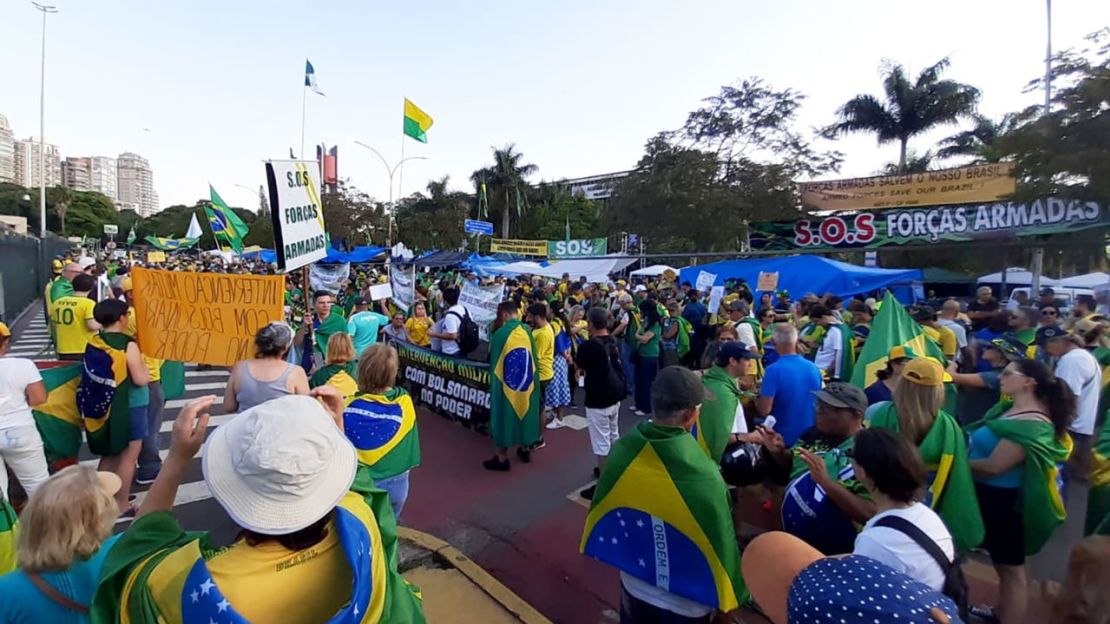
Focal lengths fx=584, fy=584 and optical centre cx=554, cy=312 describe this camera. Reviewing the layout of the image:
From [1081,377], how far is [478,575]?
555cm

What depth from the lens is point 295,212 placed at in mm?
5238

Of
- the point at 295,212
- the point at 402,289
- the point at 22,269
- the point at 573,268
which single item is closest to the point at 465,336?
the point at 295,212

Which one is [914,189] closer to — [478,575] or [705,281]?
[705,281]

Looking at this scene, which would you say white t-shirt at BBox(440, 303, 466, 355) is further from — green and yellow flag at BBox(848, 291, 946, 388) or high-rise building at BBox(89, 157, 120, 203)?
high-rise building at BBox(89, 157, 120, 203)

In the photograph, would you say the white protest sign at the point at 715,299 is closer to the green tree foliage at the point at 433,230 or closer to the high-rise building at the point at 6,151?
the green tree foliage at the point at 433,230

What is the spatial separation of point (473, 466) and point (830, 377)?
4.06 metres

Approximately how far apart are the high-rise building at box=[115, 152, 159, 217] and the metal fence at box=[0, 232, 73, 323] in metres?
137

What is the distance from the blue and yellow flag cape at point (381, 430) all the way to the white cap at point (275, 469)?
2.06 metres

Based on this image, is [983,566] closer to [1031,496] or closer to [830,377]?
[1031,496]

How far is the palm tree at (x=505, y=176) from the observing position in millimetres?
54812

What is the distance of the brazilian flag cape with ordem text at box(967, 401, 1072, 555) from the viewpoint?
10.2 ft

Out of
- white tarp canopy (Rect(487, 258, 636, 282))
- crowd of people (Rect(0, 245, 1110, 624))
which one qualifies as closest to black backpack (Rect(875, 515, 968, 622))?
crowd of people (Rect(0, 245, 1110, 624))

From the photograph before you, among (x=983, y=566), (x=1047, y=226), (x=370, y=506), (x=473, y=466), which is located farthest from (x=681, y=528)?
(x=1047, y=226)

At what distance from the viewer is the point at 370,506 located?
182 centimetres
